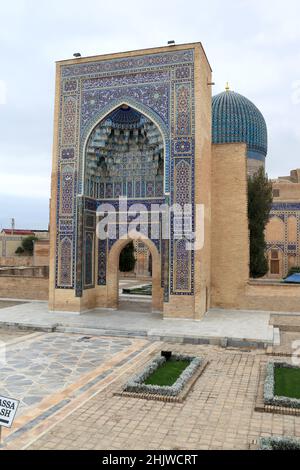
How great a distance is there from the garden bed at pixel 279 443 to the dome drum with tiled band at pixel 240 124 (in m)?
21.6

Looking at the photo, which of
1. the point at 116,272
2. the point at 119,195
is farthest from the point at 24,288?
the point at 119,195

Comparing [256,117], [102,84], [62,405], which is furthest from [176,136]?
[256,117]

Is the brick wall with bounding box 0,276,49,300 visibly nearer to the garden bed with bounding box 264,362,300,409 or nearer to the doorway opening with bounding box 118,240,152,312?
the doorway opening with bounding box 118,240,152,312

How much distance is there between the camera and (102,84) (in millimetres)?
A: 10828

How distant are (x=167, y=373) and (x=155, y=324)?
3.31m

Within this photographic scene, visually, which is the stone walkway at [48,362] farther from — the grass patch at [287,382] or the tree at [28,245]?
the tree at [28,245]

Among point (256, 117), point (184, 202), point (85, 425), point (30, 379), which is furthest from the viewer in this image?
point (256, 117)

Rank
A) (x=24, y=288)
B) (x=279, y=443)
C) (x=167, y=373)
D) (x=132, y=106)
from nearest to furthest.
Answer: (x=279, y=443) < (x=167, y=373) < (x=132, y=106) < (x=24, y=288)

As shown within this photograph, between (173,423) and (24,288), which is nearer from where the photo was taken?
(173,423)

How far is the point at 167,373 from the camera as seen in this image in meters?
6.09

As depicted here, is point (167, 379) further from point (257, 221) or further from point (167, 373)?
point (257, 221)

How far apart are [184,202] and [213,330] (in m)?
2.94

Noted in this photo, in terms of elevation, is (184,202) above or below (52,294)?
above

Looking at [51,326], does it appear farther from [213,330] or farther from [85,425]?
[85,425]
